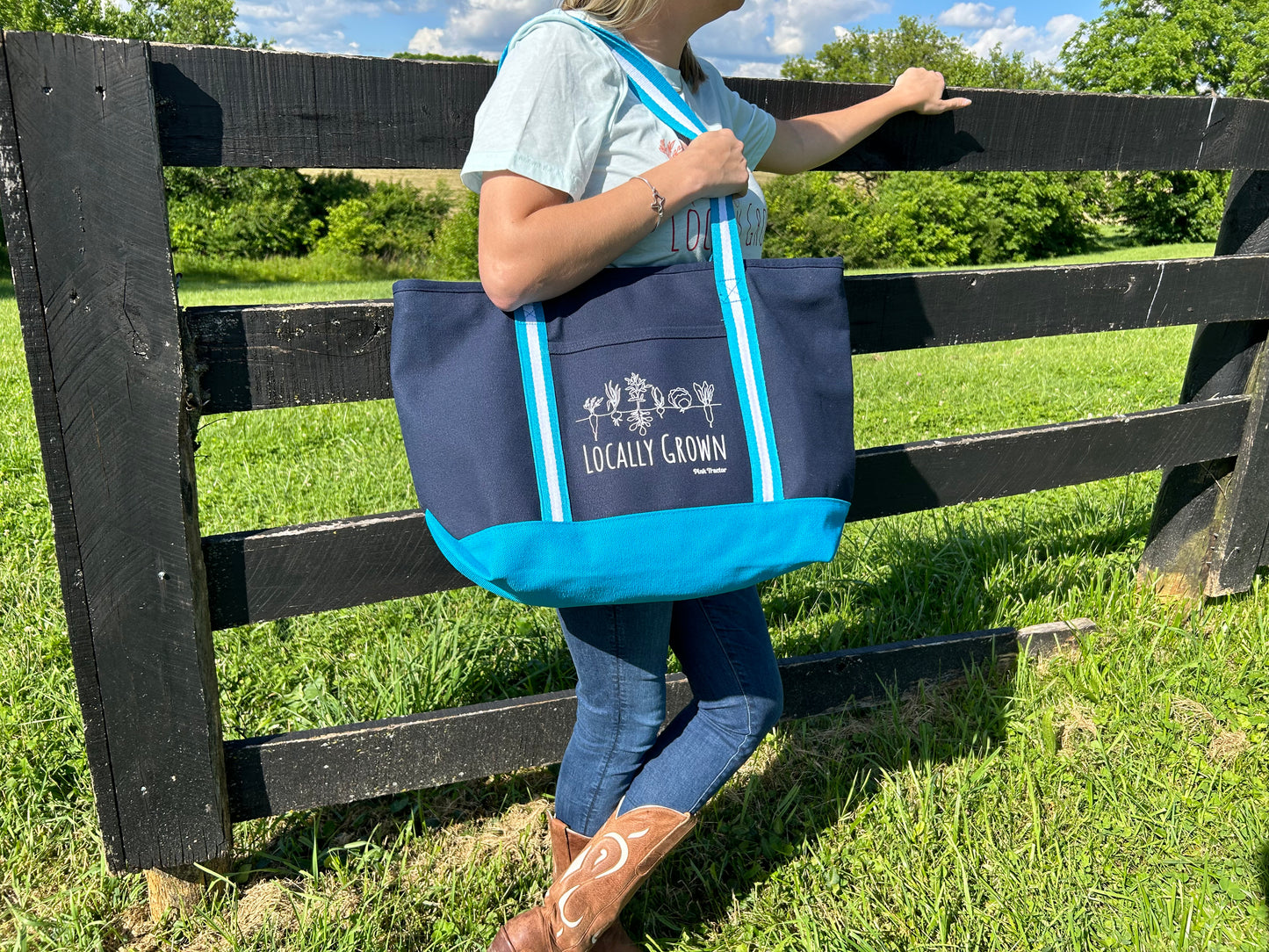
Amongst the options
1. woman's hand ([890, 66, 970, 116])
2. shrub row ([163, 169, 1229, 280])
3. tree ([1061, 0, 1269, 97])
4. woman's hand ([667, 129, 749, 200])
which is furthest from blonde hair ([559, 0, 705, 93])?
tree ([1061, 0, 1269, 97])

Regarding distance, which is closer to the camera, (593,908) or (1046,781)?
(593,908)

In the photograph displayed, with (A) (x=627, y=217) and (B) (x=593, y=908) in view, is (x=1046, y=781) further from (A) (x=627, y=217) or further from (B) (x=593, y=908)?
(A) (x=627, y=217)

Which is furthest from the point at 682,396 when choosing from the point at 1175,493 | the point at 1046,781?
the point at 1175,493

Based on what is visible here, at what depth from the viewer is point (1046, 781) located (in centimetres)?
239

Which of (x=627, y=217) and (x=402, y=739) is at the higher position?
(x=627, y=217)

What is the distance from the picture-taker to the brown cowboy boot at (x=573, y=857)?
1.87 meters

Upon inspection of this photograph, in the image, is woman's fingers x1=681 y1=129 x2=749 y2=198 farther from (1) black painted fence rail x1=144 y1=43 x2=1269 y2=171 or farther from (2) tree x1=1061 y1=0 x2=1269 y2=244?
(2) tree x1=1061 y1=0 x2=1269 y2=244


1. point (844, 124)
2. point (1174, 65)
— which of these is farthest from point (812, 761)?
point (1174, 65)

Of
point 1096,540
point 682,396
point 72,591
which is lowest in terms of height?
point 1096,540

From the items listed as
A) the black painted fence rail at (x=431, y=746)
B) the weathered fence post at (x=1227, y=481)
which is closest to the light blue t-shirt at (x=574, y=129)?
the black painted fence rail at (x=431, y=746)

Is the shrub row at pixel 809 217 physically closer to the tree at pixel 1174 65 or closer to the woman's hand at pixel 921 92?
the tree at pixel 1174 65

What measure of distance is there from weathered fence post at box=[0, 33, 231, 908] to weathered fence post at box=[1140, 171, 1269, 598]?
2858mm

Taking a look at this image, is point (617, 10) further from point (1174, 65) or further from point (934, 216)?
point (1174, 65)

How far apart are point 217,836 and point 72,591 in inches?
23.4
